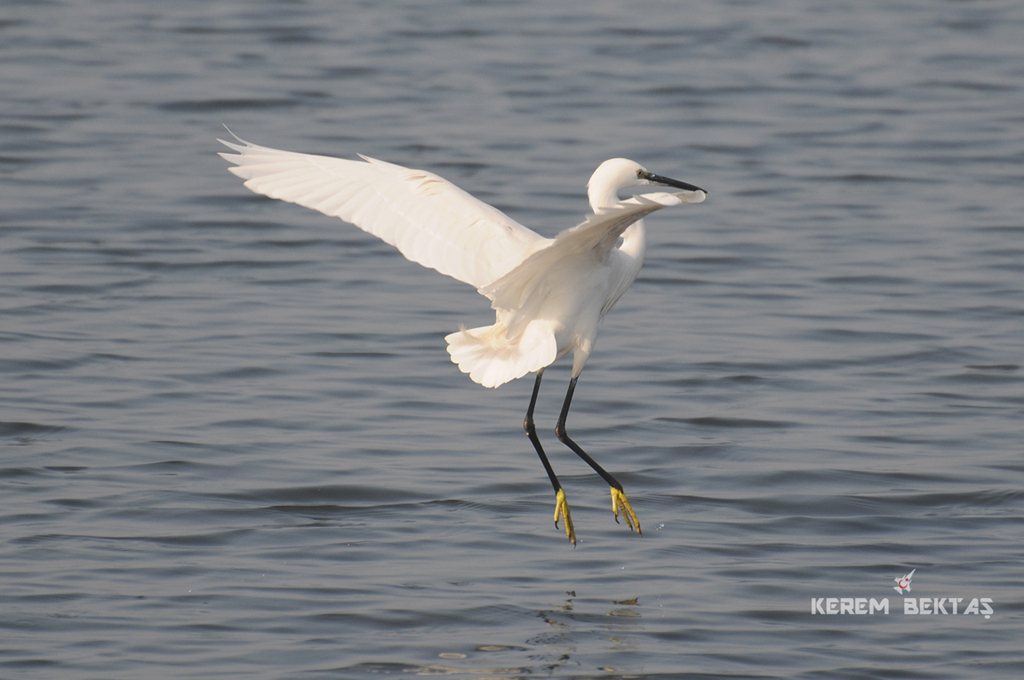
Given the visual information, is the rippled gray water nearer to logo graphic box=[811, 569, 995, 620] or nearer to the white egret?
logo graphic box=[811, 569, 995, 620]

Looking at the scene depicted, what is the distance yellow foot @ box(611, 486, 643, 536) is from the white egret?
28 centimetres

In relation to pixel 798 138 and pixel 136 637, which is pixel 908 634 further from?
pixel 798 138

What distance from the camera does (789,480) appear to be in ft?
25.0

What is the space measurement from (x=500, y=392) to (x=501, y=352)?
253 centimetres

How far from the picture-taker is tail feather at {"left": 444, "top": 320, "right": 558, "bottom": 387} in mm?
6410

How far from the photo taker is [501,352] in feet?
21.6

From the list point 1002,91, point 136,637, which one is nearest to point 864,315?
point 136,637

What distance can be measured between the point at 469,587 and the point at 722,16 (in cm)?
1535

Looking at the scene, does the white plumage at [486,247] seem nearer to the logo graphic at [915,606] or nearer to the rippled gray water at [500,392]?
the rippled gray water at [500,392]

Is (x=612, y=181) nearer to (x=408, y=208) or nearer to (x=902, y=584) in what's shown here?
(x=408, y=208)

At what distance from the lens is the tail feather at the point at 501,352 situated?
641cm

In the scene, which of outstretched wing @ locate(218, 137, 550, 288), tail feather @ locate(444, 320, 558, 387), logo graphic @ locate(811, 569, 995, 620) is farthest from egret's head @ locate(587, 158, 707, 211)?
logo graphic @ locate(811, 569, 995, 620)

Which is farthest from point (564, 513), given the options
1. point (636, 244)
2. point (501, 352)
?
point (636, 244)

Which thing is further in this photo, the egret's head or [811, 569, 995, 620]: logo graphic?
the egret's head
